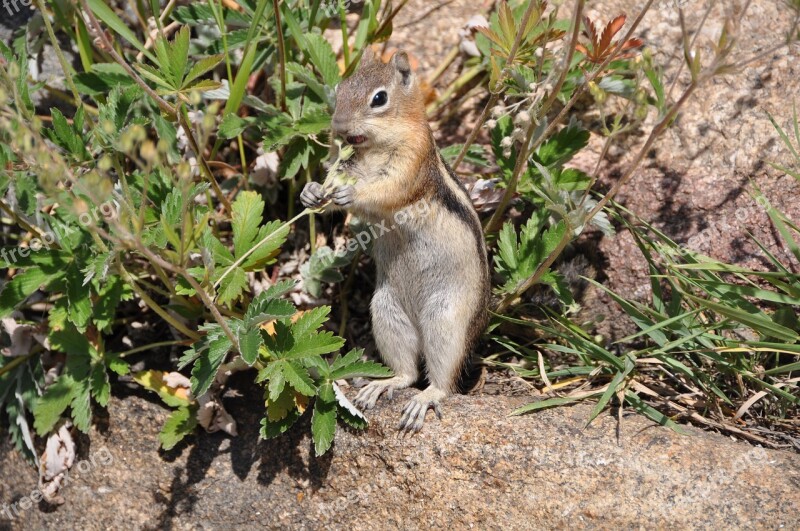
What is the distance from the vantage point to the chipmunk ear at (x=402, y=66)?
3.41 m

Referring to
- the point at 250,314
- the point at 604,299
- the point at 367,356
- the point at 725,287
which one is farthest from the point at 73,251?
the point at 725,287

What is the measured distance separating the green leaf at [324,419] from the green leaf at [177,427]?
0.75 metres

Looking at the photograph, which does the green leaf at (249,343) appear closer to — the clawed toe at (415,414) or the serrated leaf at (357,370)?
the serrated leaf at (357,370)

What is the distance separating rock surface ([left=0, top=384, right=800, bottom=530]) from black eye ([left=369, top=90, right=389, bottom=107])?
4.43ft

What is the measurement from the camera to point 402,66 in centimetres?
342

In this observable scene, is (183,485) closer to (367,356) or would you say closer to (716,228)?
(367,356)

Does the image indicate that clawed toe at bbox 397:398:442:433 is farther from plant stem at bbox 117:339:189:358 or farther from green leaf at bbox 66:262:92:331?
green leaf at bbox 66:262:92:331

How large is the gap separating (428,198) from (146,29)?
1855 mm

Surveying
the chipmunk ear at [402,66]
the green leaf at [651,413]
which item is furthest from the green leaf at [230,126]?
the green leaf at [651,413]

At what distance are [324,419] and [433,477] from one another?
52 cm

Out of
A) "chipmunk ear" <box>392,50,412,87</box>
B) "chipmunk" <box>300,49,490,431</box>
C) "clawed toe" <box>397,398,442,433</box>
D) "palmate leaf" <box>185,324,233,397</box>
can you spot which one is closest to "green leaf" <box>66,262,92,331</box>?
"palmate leaf" <box>185,324,233,397</box>

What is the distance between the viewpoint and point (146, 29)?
4.07 m

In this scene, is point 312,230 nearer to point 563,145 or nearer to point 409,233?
point 409,233

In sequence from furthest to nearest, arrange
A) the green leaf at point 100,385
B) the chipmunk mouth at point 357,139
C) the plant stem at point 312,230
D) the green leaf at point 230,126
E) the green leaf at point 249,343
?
1. the plant stem at point 312,230
2. the green leaf at point 230,126
3. the green leaf at point 100,385
4. the chipmunk mouth at point 357,139
5. the green leaf at point 249,343
